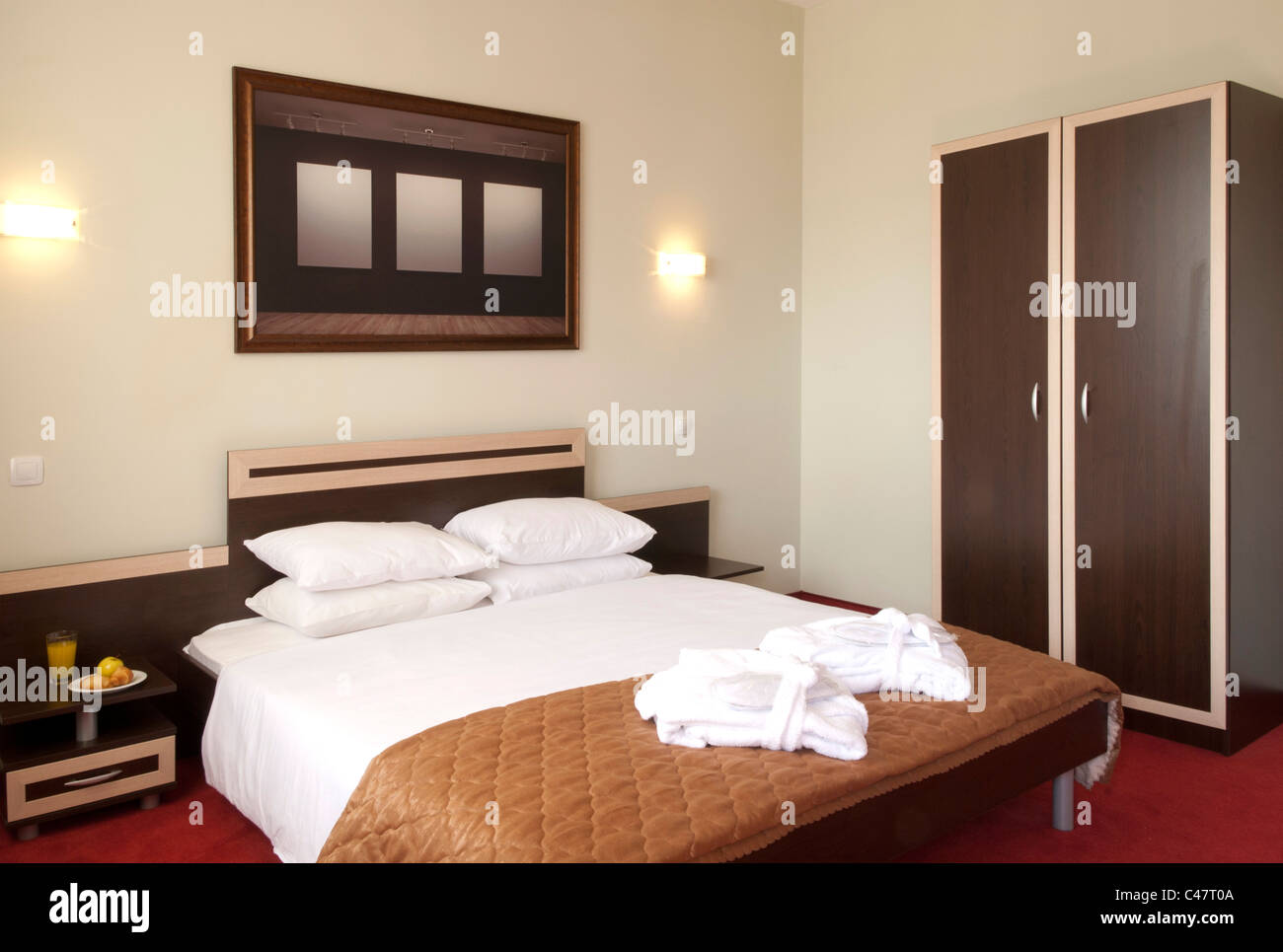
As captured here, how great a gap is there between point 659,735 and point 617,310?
2.50 m

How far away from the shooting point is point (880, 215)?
4711 mm

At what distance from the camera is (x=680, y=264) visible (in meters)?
4.45

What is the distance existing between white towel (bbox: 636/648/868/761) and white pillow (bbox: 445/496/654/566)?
1312 mm

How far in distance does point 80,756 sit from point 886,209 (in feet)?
12.5

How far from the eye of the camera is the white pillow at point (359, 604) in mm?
2955

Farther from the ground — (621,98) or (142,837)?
(621,98)

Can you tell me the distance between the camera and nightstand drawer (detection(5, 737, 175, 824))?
257 centimetres

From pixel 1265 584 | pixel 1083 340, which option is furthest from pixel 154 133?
pixel 1265 584

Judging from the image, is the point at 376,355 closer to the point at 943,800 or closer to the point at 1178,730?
the point at 943,800

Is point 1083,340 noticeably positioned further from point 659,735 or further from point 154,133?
point 154,133

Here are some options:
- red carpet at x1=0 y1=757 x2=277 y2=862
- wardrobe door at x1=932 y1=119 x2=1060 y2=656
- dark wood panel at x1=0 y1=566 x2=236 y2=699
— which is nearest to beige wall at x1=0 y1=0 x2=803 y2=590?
dark wood panel at x1=0 y1=566 x2=236 y2=699

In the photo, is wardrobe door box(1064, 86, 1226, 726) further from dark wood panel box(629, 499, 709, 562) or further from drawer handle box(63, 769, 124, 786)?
drawer handle box(63, 769, 124, 786)
